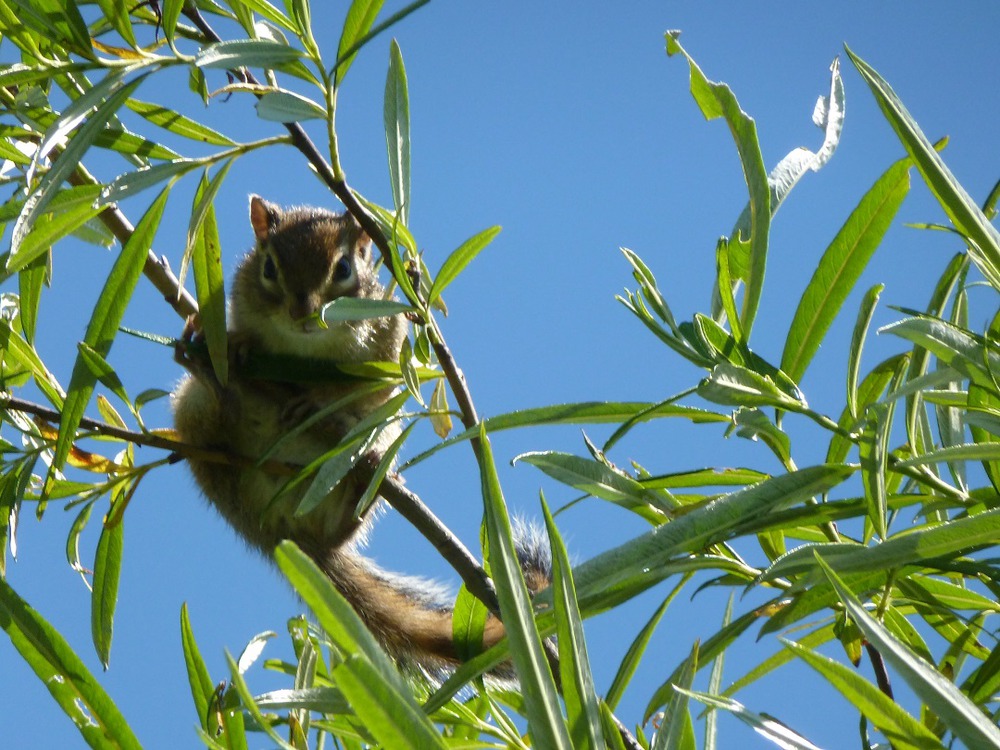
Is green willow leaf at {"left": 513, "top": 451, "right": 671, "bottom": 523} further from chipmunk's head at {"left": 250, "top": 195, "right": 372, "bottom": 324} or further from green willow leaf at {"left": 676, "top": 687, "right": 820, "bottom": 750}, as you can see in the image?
chipmunk's head at {"left": 250, "top": 195, "right": 372, "bottom": 324}

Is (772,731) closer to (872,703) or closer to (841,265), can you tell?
(872,703)

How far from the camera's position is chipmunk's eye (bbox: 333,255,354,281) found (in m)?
2.75

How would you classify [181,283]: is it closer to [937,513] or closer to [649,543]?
[649,543]

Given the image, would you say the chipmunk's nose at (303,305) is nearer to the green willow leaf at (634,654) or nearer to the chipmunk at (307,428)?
the chipmunk at (307,428)

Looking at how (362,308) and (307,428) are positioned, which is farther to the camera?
(307,428)

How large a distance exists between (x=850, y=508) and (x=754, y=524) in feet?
0.38

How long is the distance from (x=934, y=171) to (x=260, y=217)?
238 centimetres

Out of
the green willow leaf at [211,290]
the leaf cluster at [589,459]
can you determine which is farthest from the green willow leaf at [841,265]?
the green willow leaf at [211,290]

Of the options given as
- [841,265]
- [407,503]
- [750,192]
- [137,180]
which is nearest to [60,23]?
[137,180]

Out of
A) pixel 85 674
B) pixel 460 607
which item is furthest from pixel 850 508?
pixel 85 674

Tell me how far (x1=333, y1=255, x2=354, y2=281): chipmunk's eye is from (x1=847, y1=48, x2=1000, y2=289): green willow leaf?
191 centimetres

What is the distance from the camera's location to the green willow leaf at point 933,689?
2.53ft

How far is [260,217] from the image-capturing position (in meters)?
3.09

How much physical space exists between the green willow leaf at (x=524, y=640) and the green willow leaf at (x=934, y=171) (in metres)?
0.46
